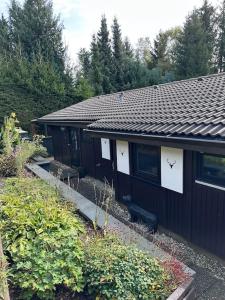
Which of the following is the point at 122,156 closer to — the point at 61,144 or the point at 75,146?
the point at 75,146

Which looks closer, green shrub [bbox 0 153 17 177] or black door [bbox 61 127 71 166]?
green shrub [bbox 0 153 17 177]

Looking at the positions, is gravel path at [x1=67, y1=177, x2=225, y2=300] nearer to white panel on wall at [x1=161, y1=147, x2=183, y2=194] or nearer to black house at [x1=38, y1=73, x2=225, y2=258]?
black house at [x1=38, y1=73, x2=225, y2=258]

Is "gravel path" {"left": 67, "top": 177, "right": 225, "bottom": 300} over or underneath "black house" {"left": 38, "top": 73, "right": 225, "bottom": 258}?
underneath

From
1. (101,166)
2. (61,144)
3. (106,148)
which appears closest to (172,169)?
(106,148)

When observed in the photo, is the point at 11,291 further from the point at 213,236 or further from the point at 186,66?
the point at 186,66

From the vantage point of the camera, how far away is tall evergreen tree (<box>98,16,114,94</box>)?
73.0 ft

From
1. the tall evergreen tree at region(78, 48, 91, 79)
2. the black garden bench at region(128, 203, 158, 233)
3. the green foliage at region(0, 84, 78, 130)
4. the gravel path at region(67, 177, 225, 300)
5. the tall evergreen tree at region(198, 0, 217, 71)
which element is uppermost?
the tall evergreen tree at region(198, 0, 217, 71)

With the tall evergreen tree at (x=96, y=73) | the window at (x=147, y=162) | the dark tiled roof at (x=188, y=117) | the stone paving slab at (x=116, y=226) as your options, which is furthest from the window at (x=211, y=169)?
the tall evergreen tree at (x=96, y=73)

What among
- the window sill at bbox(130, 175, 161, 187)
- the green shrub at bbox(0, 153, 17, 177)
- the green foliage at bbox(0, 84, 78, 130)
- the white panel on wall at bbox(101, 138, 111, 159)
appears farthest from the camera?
the green foliage at bbox(0, 84, 78, 130)

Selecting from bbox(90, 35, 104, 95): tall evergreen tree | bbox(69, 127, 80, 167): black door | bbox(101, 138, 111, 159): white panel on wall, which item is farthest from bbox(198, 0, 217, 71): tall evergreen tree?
bbox(101, 138, 111, 159): white panel on wall

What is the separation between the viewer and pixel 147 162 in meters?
5.98

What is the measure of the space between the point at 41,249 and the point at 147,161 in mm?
3678

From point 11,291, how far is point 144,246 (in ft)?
6.59

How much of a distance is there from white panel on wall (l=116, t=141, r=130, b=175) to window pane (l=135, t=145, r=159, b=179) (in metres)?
0.35
